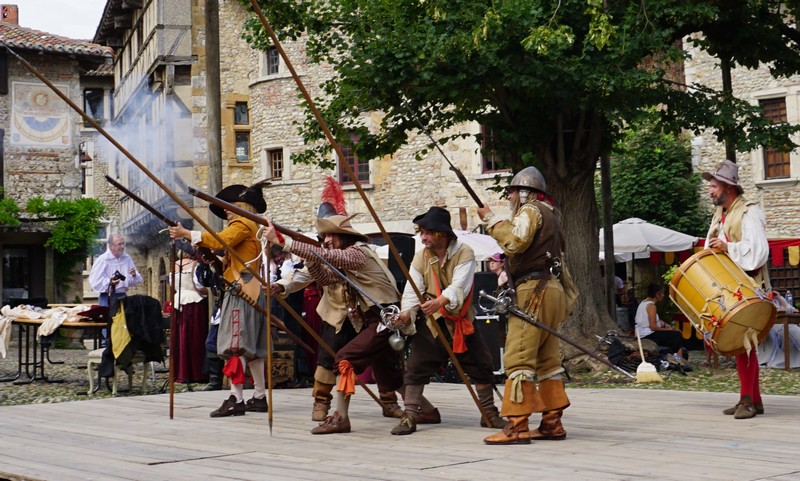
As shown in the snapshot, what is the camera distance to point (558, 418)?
307 inches

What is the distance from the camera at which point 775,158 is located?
1208 inches

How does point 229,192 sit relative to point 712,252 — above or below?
above

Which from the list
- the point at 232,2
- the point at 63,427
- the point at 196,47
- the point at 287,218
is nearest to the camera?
the point at 63,427

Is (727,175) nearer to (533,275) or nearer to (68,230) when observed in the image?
(533,275)

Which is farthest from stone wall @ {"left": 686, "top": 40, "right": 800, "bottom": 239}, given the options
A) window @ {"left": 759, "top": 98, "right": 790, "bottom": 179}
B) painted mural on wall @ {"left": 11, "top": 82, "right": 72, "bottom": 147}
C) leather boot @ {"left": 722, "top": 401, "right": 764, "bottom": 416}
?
leather boot @ {"left": 722, "top": 401, "right": 764, "bottom": 416}

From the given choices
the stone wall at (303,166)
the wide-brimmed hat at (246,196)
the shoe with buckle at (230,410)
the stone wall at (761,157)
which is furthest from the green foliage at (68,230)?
the shoe with buckle at (230,410)

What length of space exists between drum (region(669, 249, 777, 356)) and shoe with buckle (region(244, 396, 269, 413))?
12.0 ft

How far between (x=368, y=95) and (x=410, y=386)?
8250 mm

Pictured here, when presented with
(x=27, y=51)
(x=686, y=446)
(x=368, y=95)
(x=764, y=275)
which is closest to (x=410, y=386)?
(x=686, y=446)

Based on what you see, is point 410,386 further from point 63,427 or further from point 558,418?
point 63,427

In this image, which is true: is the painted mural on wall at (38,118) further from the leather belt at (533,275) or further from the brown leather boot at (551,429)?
the brown leather boot at (551,429)

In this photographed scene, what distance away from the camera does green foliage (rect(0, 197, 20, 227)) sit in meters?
32.1

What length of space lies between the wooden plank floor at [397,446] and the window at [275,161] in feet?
90.4

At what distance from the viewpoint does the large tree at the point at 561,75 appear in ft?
47.5
